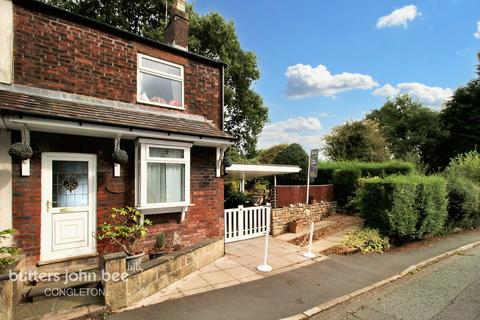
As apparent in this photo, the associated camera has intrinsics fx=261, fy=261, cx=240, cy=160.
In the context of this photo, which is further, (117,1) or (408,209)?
(117,1)

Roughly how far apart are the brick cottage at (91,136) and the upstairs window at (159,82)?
0.03 metres

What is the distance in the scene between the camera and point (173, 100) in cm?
714

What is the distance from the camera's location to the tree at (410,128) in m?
30.5

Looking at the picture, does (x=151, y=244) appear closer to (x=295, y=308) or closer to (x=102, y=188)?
(x=102, y=188)

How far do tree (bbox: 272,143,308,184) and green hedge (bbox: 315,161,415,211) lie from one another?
1816 mm

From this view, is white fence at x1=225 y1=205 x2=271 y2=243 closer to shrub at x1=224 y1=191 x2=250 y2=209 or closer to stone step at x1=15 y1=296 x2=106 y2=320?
shrub at x1=224 y1=191 x2=250 y2=209

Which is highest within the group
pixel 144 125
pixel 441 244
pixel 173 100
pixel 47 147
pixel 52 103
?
pixel 173 100

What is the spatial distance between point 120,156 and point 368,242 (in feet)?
24.1

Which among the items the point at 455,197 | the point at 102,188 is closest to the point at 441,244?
the point at 455,197

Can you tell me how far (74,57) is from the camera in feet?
18.6

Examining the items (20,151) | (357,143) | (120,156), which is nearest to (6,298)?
(20,151)

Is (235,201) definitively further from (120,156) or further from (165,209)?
(120,156)

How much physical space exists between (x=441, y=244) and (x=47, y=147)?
11.3 meters

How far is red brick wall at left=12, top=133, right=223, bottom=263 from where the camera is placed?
4816 millimetres
